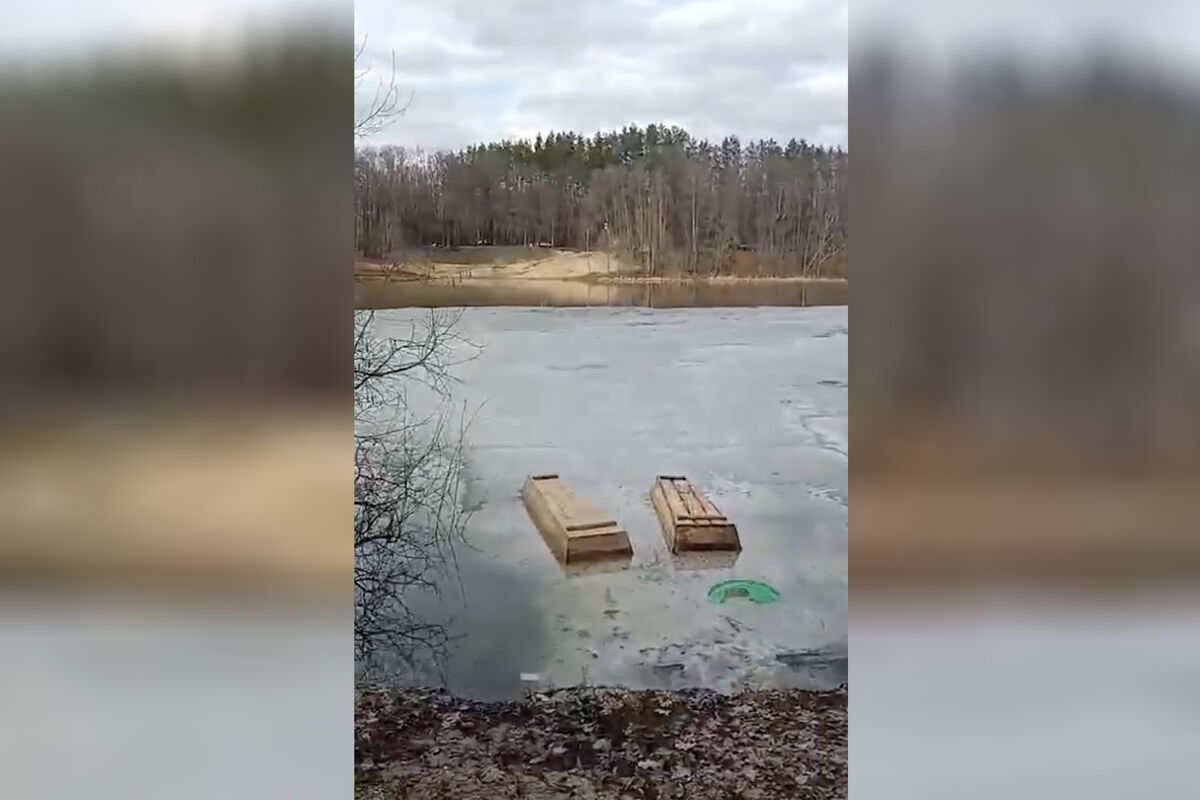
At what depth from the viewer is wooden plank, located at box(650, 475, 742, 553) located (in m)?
2.19

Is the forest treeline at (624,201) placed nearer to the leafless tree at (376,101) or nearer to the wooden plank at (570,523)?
the leafless tree at (376,101)

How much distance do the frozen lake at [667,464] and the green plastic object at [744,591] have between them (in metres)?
0.01

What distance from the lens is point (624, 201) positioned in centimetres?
219
